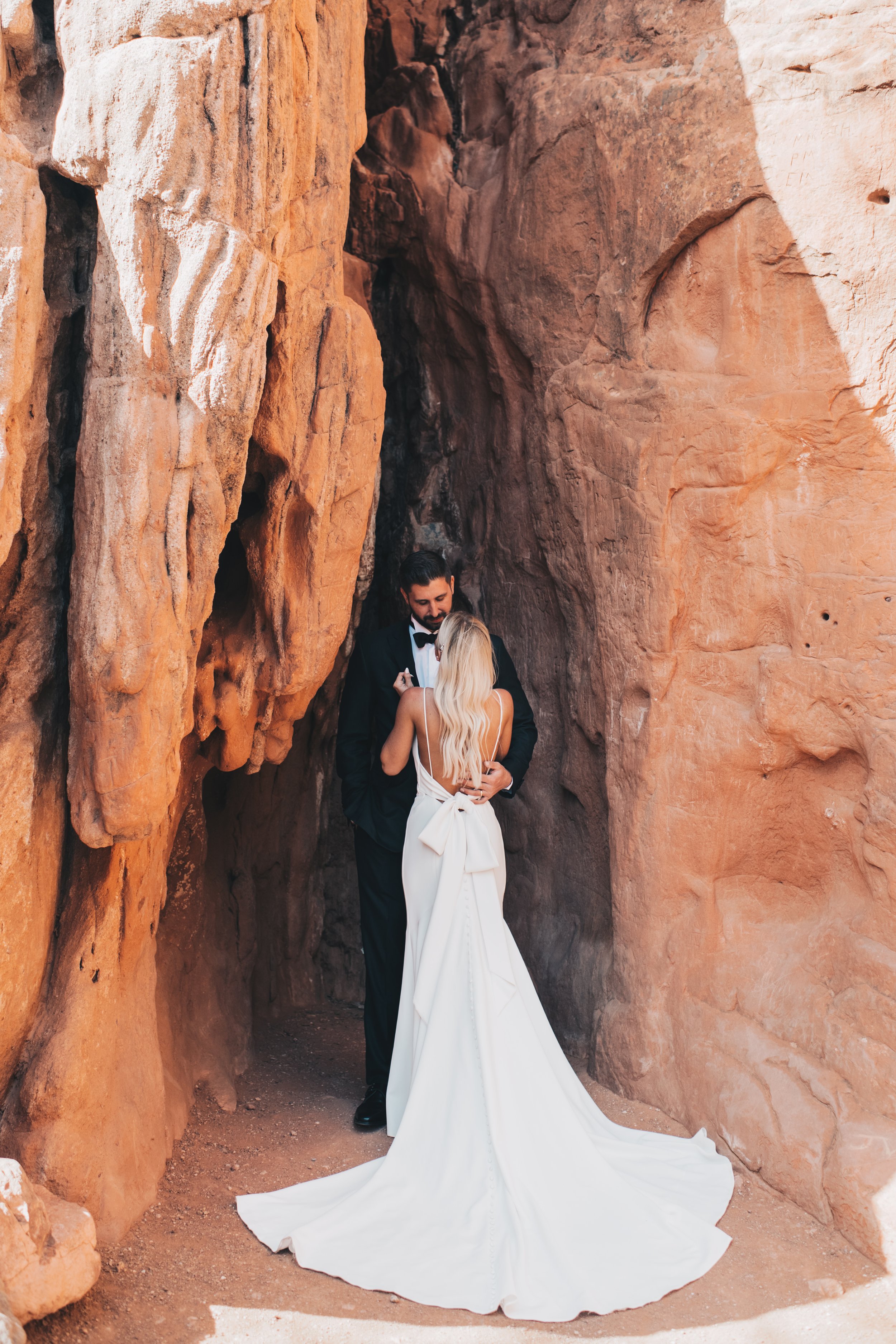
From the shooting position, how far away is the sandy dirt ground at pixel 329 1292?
3.19 metres

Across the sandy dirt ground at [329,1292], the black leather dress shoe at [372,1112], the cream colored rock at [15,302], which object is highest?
the cream colored rock at [15,302]

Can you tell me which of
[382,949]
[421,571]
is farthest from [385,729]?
[382,949]

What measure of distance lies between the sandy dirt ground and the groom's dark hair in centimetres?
223

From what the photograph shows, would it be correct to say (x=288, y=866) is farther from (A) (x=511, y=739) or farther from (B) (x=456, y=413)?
(B) (x=456, y=413)

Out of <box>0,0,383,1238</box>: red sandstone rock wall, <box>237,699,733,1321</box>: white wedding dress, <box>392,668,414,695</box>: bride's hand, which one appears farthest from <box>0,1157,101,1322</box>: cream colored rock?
<box>392,668,414,695</box>: bride's hand

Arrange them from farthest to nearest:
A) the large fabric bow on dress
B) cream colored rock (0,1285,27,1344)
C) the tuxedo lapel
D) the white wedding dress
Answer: the tuxedo lapel → the large fabric bow on dress → the white wedding dress → cream colored rock (0,1285,27,1344)

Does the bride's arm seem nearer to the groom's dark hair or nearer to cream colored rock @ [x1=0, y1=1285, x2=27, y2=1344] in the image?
the groom's dark hair

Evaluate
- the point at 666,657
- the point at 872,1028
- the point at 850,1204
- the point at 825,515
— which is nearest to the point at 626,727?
the point at 666,657

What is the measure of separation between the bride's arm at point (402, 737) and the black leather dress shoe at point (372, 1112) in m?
1.35

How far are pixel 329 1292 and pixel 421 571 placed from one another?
2.60 metres

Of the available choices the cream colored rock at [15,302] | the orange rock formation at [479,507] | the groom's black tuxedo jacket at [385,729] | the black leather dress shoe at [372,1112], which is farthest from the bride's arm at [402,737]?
the cream colored rock at [15,302]

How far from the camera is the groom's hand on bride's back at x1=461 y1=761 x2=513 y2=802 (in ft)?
14.0

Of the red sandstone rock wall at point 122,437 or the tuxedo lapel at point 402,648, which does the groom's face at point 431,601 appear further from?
the red sandstone rock wall at point 122,437

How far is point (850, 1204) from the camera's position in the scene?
378cm
